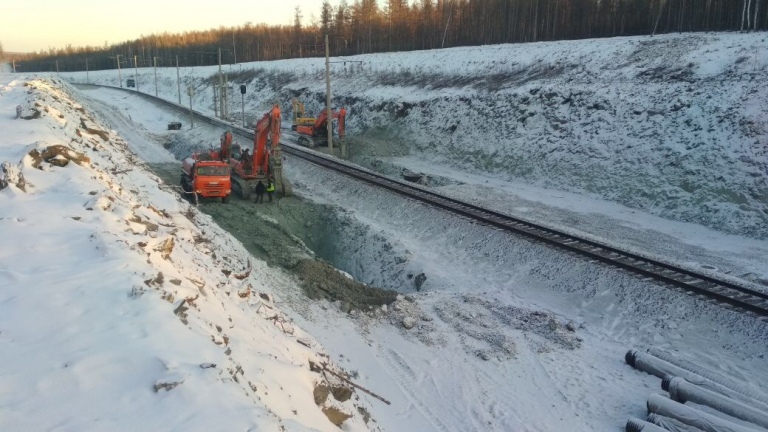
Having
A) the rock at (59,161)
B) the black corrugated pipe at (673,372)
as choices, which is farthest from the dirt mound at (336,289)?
the rock at (59,161)

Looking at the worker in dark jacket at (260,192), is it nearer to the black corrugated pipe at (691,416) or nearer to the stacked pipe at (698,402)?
the stacked pipe at (698,402)

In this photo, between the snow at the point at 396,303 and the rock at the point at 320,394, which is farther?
the rock at the point at 320,394

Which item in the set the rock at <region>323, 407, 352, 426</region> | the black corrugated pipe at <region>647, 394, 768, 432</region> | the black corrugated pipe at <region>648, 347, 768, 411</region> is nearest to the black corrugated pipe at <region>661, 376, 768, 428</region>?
the black corrugated pipe at <region>647, 394, 768, 432</region>

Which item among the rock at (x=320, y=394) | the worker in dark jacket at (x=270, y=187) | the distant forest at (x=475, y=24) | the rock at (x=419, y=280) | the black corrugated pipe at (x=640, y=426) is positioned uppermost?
the distant forest at (x=475, y=24)

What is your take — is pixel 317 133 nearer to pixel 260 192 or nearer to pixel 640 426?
pixel 260 192

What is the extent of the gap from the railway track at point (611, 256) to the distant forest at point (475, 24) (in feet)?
87.9

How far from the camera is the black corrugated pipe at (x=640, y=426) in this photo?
7.80 meters

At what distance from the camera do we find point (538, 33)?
185 feet

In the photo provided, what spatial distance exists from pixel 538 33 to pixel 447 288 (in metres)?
50.3

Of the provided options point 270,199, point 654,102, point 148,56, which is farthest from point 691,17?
point 148,56

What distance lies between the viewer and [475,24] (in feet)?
212

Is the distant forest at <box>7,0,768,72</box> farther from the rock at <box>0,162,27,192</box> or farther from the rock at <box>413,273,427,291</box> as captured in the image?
the rock at <box>0,162,27,192</box>

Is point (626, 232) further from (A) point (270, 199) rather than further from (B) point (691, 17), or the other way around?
(B) point (691, 17)

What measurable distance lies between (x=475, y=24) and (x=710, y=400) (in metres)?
63.0
